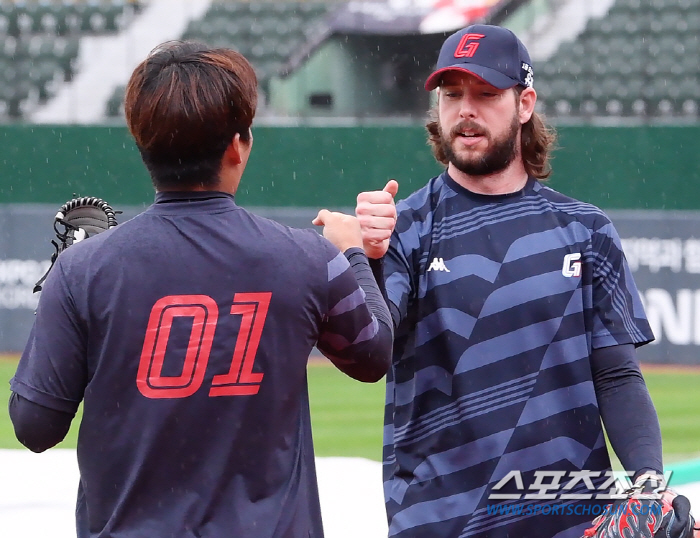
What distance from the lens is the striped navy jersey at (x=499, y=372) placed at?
268 cm

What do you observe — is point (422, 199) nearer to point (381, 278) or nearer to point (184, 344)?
point (381, 278)

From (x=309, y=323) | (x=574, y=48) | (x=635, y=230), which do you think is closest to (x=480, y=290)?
(x=309, y=323)

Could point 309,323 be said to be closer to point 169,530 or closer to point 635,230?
point 169,530

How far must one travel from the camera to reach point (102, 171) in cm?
1362

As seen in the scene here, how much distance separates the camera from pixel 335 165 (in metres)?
13.4

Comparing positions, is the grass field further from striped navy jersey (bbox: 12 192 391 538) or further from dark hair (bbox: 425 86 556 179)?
striped navy jersey (bbox: 12 192 391 538)

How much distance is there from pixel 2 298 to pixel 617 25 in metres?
8.99

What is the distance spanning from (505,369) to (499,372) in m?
0.02

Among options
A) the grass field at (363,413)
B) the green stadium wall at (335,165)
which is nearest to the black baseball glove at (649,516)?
the grass field at (363,413)

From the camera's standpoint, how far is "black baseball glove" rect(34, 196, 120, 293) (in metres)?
2.35

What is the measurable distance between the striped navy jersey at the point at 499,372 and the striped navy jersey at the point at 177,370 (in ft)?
2.22

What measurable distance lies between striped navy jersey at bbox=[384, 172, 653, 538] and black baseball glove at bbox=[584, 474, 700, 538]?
0.97ft

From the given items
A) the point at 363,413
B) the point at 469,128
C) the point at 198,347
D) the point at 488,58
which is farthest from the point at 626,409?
the point at 363,413

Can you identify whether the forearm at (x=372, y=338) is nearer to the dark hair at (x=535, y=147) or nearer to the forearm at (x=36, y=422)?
the forearm at (x=36, y=422)
